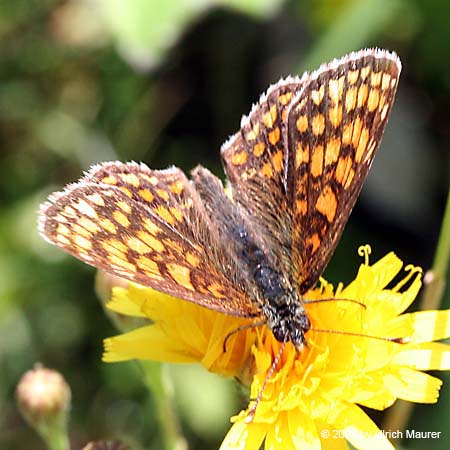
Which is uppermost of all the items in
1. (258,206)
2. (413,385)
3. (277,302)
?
(258,206)

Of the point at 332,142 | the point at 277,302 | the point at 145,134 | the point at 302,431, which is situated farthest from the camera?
the point at 145,134

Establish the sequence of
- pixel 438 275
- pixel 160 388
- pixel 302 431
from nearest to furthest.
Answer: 1. pixel 302 431
2. pixel 438 275
3. pixel 160 388

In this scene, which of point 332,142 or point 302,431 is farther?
point 332,142

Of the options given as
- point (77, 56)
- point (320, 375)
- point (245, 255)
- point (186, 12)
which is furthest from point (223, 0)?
point (320, 375)

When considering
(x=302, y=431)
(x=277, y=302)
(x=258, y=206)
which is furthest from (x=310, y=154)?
(x=302, y=431)

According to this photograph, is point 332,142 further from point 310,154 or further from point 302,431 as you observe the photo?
point 302,431

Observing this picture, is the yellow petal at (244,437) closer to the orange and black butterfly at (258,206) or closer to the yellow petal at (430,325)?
the orange and black butterfly at (258,206)

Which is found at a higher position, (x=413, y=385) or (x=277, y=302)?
(x=277, y=302)
